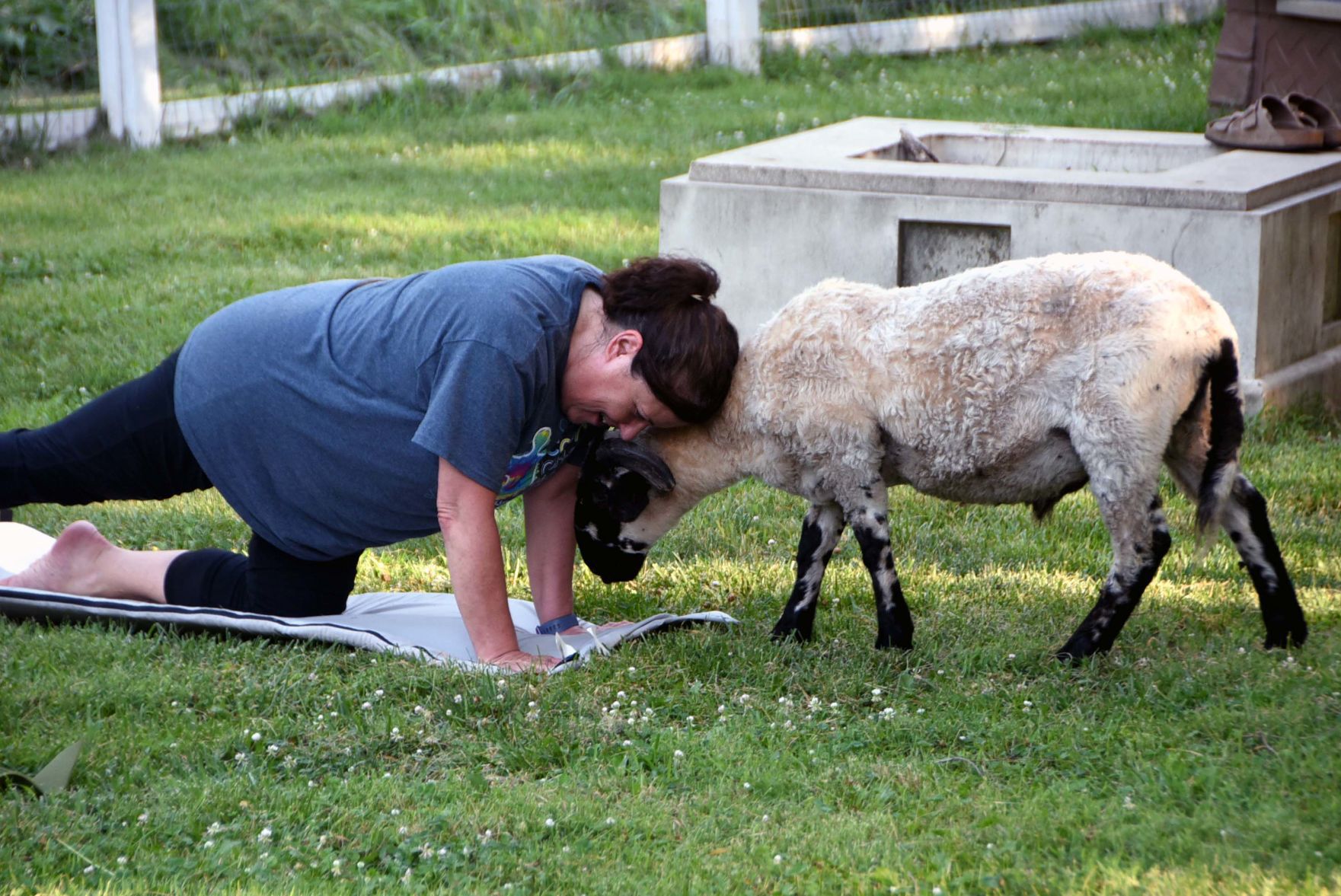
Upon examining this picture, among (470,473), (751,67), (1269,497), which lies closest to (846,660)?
(470,473)

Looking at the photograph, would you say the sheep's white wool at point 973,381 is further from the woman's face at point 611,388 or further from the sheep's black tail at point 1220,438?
the woman's face at point 611,388

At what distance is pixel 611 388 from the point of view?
398cm

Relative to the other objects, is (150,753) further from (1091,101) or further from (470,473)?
(1091,101)

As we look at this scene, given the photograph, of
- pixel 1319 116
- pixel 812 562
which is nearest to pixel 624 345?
pixel 812 562

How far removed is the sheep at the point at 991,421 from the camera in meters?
3.84

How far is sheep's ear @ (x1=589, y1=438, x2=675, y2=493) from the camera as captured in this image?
4270 mm

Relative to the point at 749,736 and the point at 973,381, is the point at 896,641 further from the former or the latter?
the point at 973,381

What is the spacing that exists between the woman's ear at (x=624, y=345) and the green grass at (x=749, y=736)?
3.01 ft

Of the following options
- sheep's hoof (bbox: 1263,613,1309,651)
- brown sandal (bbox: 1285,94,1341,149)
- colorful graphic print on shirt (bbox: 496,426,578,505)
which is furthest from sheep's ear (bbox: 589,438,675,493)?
brown sandal (bbox: 1285,94,1341,149)

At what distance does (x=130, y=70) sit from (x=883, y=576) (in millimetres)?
9075

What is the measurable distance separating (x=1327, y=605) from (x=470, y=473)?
2678 mm

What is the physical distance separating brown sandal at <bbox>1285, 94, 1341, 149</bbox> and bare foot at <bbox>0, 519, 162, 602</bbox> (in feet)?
18.3

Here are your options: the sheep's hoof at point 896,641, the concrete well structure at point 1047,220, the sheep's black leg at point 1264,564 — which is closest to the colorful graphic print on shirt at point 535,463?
the sheep's hoof at point 896,641

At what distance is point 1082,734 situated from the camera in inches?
145
